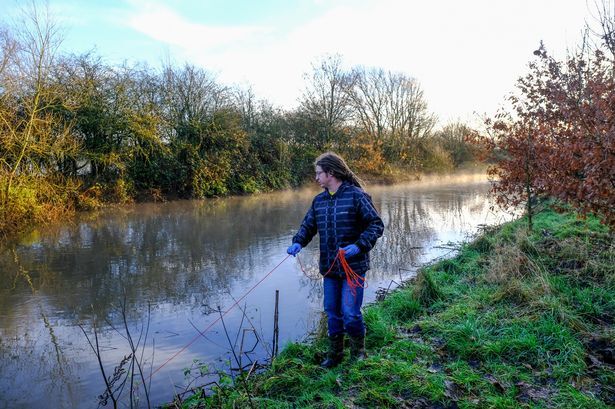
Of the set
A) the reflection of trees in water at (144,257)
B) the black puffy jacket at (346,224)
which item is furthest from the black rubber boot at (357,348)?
the reflection of trees in water at (144,257)

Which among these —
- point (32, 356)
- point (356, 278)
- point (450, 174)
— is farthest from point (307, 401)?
point (450, 174)

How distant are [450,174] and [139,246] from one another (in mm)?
33655

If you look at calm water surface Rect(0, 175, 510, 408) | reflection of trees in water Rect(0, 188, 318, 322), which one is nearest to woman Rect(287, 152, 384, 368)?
calm water surface Rect(0, 175, 510, 408)

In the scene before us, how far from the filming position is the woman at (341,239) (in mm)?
3760

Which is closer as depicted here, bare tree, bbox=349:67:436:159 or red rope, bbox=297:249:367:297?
red rope, bbox=297:249:367:297

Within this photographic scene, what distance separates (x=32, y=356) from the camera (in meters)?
4.54

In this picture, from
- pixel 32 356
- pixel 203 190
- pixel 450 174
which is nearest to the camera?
pixel 32 356

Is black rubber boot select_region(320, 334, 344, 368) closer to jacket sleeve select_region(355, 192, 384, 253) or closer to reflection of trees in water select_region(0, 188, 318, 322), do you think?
jacket sleeve select_region(355, 192, 384, 253)

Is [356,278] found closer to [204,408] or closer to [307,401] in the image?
[307,401]

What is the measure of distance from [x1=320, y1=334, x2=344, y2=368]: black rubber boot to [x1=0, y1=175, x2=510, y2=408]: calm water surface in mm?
885

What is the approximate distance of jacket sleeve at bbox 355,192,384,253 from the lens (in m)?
3.65

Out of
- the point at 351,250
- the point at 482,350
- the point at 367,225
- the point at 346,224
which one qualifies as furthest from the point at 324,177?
the point at 482,350

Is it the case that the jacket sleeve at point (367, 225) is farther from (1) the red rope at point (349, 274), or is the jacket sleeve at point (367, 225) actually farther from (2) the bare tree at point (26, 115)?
(2) the bare tree at point (26, 115)

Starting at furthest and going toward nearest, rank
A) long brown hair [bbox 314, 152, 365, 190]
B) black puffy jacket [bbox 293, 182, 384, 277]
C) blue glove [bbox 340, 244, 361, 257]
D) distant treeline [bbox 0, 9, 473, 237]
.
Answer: distant treeline [bbox 0, 9, 473, 237]
long brown hair [bbox 314, 152, 365, 190]
black puffy jacket [bbox 293, 182, 384, 277]
blue glove [bbox 340, 244, 361, 257]
